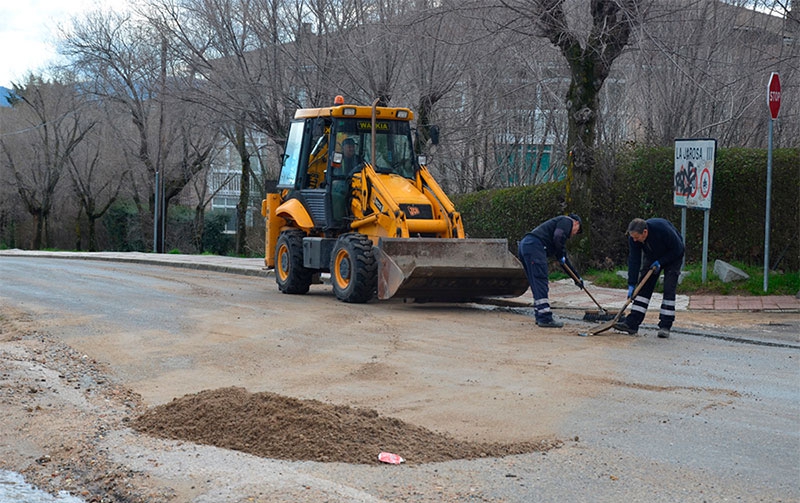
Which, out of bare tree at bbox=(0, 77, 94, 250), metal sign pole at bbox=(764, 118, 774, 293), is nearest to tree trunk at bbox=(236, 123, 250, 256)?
bare tree at bbox=(0, 77, 94, 250)

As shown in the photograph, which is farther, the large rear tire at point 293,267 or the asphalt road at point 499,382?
the large rear tire at point 293,267

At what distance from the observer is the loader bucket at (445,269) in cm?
1374

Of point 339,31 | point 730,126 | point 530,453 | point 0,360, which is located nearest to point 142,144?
point 339,31

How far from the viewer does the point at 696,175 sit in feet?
50.6

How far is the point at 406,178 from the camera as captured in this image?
1594cm

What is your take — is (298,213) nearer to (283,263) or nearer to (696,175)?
(283,263)

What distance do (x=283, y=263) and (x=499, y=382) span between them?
31.6ft

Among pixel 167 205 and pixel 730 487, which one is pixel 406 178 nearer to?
pixel 730 487

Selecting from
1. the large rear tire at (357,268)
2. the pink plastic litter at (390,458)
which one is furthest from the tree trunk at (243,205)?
the pink plastic litter at (390,458)

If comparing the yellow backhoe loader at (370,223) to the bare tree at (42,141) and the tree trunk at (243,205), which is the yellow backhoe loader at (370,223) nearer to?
the tree trunk at (243,205)

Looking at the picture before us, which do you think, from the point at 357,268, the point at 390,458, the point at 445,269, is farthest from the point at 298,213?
the point at 390,458

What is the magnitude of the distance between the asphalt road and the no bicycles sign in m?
2.65

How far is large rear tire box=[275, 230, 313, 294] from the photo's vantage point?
1691cm

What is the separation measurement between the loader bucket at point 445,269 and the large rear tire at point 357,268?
35cm
